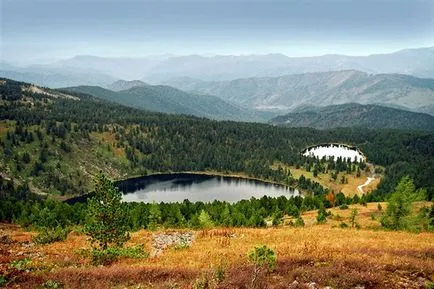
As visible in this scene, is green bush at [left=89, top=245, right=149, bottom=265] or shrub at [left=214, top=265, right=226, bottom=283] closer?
shrub at [left=214, top=265, right=226, bottom=283]

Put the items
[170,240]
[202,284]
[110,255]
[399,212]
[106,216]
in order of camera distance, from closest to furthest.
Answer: [202,284] < [110,255] < [106,216] < [170,240] < [399,212]

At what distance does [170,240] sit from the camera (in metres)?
48.9

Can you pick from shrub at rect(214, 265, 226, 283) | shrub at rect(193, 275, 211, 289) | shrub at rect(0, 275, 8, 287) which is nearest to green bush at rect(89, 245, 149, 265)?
shrub at rect(0, 275, 8, 287)

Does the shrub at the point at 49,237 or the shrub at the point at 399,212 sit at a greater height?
the shrub at the point at 49,237

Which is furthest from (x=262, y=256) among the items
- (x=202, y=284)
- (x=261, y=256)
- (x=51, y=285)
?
(x=51, y=285)

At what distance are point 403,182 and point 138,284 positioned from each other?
215 ft

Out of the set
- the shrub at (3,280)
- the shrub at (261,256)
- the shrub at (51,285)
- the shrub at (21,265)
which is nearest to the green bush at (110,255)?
the shrub at (21,265)

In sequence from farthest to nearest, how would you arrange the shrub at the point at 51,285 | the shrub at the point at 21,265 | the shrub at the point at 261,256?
the shrub at the point at 21,265, the shrub at the point at 261,256, the shrub at the point at 51,285

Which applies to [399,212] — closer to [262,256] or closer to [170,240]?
[170,240]

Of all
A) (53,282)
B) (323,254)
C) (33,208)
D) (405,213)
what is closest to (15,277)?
(53,282)

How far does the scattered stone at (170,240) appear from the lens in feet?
142

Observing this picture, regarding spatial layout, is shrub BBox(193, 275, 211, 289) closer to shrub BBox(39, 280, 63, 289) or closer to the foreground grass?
the foreground grass

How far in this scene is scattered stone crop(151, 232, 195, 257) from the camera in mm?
43241

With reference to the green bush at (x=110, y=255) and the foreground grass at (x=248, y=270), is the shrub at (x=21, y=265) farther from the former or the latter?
the green bush at (x=110, y=255)
